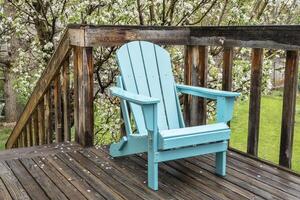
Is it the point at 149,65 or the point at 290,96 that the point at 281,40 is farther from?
the point at 149,65

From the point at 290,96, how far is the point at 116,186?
1262 millimetres

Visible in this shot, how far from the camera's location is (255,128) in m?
2.82

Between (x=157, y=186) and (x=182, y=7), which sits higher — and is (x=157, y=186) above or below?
below

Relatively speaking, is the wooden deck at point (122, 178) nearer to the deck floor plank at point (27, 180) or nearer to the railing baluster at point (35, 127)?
the deck floor plank at point (27, 180)

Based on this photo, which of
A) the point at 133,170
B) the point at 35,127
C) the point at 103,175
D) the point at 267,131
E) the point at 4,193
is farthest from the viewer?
the point at 267,131

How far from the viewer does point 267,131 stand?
8.05 m

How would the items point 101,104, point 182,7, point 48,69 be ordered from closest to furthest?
1. point 48,69
2. point 182,7
3. point 101,104

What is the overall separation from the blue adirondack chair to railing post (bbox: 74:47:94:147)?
0.29 metres

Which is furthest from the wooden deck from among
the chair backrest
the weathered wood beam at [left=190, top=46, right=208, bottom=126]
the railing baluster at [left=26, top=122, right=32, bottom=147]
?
the railing baluster at [left=26, top=122, right=32, bottom=147]

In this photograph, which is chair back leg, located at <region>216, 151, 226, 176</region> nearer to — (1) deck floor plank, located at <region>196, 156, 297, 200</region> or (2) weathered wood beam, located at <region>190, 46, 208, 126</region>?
(1) deck floor plank, located at <region>196, 156, 297, 200</region>

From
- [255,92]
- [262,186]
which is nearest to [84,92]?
[255,92]

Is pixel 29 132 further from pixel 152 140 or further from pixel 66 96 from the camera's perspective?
pixel 152 140

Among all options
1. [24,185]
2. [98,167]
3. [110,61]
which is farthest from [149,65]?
[110,61]

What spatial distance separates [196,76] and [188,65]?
0.13 meters
